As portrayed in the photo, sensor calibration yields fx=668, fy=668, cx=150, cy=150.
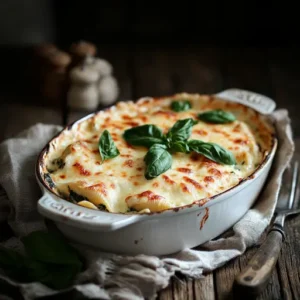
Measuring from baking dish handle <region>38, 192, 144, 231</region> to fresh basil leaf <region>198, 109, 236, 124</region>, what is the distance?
38.6 inches

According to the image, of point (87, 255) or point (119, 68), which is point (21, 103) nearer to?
point (119, 68)

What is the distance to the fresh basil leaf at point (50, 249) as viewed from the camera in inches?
96.1

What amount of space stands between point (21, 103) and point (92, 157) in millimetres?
1528

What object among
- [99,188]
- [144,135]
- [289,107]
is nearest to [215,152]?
[144,135]

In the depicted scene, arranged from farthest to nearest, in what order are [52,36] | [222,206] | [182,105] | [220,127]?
1. [52,36]
2. [182,105]
3. [220,127]
4. [222,206]

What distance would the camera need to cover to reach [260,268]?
8.03 feet

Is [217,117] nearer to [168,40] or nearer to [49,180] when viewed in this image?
[49,180]

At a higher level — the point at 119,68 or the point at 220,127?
the point at 220,127

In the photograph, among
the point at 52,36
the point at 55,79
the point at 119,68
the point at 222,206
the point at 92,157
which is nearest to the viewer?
the point at 222,206

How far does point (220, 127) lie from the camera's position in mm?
3227

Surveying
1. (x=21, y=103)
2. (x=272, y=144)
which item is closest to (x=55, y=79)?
(x=21, y=103)

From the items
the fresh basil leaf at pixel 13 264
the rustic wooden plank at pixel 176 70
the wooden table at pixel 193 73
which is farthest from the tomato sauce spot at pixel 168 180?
the rustic wooden plank at pixel 176 70

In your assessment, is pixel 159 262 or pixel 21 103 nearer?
pixel 159 262

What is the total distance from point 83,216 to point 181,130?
2.75 ft
